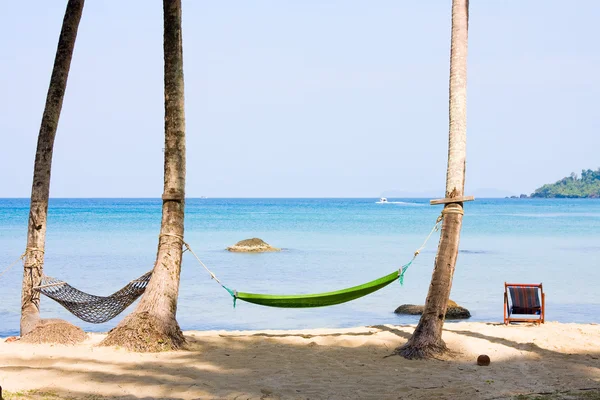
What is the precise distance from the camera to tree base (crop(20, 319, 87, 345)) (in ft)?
20.7

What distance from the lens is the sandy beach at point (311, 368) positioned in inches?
186

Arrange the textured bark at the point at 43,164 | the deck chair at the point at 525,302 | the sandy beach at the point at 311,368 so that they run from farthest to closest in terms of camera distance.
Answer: the deck chair at the point at 525,302, the textured bark at the point at 43,164, the sandy beach at the point at 311,368

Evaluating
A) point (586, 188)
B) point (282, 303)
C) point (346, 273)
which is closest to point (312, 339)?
point (282, 303)

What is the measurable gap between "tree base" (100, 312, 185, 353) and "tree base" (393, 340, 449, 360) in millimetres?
1802

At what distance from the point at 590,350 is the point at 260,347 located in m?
2.78

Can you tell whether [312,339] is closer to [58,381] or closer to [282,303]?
[282,303]

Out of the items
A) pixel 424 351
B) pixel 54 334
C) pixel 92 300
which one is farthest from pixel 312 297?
pixel 54 334

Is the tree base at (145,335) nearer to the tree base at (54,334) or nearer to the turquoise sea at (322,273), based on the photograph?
the tree base at (54,334)

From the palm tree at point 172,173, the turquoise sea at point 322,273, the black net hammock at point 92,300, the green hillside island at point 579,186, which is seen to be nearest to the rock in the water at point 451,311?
the turquoise sea at point 322,273

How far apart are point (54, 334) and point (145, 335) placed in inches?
37.3

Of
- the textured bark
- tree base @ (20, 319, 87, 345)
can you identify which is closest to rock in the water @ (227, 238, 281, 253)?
the textured bark

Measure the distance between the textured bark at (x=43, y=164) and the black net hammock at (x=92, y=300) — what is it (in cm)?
15

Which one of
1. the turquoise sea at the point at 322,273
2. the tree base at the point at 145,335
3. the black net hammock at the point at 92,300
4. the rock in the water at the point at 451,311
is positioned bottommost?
the turquoise sea at the point at 322,273

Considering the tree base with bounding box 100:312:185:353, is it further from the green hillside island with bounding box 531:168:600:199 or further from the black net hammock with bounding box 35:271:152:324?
the green hillside island with bounding box 531:168:600:199
